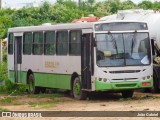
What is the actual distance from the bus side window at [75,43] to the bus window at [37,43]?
2812mm

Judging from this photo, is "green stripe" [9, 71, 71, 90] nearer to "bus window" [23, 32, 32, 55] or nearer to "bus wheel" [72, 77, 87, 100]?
"bus wheel" [72, 77, 87, 100]

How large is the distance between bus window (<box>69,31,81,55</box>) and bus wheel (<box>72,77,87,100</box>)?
98 centimetres

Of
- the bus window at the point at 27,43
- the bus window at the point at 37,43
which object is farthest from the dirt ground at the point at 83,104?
the bus window at the point at 27,43

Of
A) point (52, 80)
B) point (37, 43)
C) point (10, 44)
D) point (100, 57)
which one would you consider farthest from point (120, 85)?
point (10, 44)

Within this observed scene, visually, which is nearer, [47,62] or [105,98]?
[105,98]

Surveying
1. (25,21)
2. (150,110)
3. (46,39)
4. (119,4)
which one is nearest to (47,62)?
(46,39)

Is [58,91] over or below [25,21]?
below

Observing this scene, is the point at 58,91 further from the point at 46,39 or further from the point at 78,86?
the point at 78,86

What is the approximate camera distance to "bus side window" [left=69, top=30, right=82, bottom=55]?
23.0 m

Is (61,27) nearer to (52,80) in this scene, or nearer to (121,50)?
(52,80)

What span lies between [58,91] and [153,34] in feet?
17.6

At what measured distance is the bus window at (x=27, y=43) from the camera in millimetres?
27359

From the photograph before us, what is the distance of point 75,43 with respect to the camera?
917 inches

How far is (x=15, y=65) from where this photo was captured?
95.5 feet
